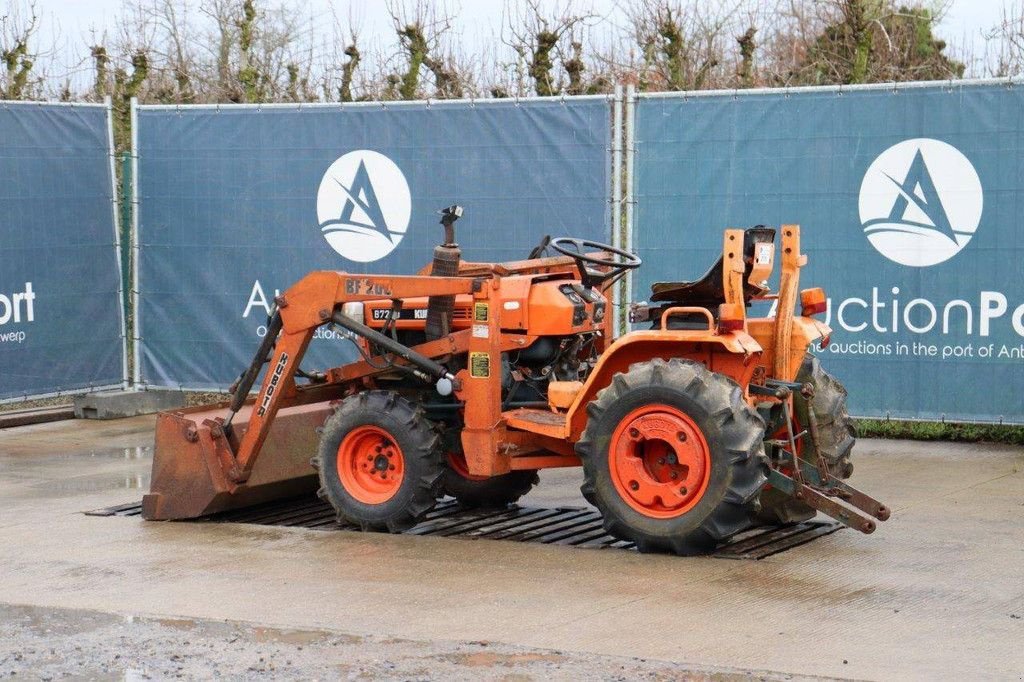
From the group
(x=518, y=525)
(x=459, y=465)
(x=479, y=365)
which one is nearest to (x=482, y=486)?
(x=459, y=465)

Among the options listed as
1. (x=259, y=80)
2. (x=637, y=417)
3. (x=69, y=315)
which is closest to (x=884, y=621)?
(x=637, y=417)

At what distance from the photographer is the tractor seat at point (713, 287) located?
303 inches

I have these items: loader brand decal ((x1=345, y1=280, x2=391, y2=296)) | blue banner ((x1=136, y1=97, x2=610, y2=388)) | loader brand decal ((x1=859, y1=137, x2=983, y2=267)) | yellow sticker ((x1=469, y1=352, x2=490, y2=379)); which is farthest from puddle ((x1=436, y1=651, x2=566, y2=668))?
blue banner ((x1=136, y1=97, x2=610, y2=388))

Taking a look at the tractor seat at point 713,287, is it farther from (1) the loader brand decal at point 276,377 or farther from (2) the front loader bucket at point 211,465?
(2) the front loader bucket at point 211,465

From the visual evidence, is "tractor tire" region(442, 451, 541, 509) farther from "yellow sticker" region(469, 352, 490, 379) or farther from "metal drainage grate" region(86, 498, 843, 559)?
"yellow sticker" region(469, 352, 490, 379)

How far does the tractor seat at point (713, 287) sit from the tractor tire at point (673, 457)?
486 mm

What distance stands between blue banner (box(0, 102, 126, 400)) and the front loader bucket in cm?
441

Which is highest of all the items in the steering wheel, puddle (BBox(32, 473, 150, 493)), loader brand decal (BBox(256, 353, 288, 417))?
the steering wheel

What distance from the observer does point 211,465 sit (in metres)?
8.48

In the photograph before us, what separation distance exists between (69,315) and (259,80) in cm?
1006

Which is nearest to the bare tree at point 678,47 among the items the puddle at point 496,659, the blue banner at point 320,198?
the blue banner at point 320,198

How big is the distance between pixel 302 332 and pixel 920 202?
4.72 meters

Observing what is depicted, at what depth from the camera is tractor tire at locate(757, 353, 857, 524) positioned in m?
8.02

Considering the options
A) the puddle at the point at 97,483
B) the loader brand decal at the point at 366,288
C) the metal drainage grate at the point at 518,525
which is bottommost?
the puddle at the point at 97,483
